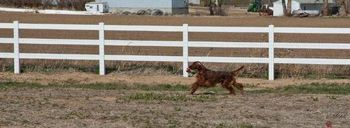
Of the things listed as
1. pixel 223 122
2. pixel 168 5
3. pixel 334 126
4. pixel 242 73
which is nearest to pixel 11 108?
pixel 223 122

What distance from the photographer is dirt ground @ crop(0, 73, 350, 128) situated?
408 inches

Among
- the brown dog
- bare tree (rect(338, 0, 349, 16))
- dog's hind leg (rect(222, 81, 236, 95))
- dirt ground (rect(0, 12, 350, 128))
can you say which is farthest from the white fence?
bare tree (rect(338, 0, 349, 16))

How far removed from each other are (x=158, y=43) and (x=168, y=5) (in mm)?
90044

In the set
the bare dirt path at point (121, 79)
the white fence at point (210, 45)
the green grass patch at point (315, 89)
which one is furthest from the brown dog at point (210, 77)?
the white fence at point (210, 45)

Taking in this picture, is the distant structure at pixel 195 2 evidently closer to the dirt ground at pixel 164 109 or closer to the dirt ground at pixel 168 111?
the dirt ground at pixel 164 109

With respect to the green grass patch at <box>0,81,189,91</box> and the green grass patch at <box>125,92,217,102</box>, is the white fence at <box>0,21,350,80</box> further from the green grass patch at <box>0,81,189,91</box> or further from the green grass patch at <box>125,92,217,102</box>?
the green grass patch at <box>125,92,217,102</box>

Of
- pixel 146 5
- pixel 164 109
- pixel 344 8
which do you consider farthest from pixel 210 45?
pixel 344 8

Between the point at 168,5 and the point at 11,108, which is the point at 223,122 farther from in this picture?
the point at 168,5

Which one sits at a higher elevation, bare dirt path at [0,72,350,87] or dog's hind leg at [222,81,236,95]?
dog's hind leg at [222,81,236,95]

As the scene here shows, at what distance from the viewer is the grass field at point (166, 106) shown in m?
10.4

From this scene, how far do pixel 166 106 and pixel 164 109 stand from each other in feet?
1.44

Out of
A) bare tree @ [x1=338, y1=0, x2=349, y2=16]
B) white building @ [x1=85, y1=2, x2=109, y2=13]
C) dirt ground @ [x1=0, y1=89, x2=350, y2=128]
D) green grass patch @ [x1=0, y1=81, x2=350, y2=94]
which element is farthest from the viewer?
white building @ [x1=85, y1=2, x2=109, y2=13]

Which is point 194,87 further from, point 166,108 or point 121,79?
point 121,79

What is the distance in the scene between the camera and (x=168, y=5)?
107438mm
